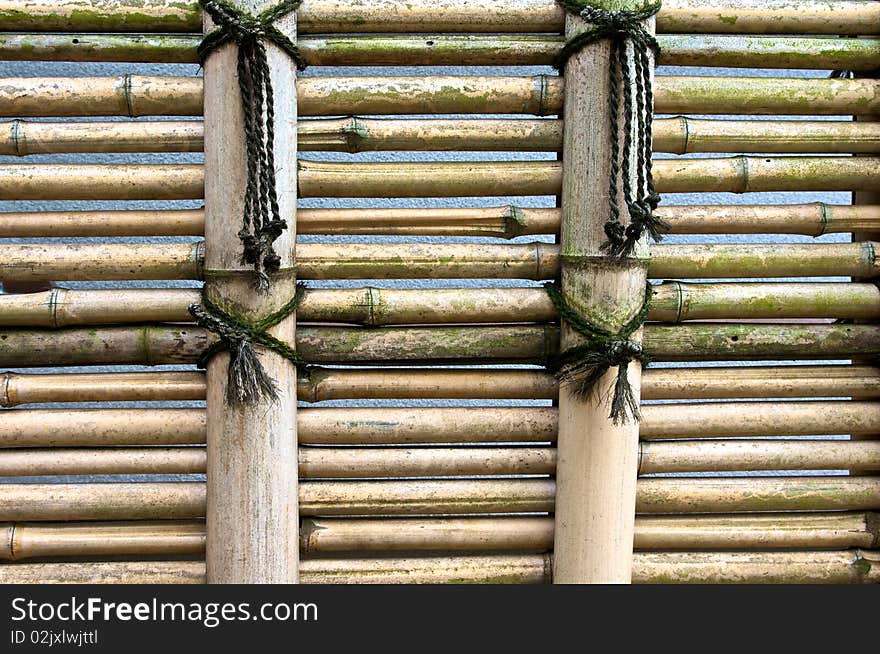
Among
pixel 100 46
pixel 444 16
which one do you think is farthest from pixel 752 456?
pixel 100 46

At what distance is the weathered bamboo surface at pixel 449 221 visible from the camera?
68.4 inches

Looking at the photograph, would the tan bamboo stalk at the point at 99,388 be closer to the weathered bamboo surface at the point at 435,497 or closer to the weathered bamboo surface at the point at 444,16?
the weathered bamboo surface at the point at 435,497

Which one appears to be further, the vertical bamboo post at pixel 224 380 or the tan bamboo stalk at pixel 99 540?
the tan bamboo stalk at pixel 99 540

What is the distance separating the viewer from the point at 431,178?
5.76ft

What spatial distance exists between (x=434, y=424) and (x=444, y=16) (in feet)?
3.24

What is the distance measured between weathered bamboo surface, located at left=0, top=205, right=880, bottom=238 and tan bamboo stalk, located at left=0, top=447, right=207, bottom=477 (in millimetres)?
536

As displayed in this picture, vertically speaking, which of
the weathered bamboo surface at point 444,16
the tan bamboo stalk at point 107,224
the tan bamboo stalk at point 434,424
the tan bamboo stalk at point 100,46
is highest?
the weathered bamboo surface at point 444,16

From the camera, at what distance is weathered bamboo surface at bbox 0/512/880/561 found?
1764 millimetres

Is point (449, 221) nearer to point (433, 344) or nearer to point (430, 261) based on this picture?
point (430, 261)

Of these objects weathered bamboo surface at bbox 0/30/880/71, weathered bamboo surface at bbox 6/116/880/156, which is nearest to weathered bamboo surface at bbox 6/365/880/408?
weathered bamboo surface at bbox 6/116/880/156

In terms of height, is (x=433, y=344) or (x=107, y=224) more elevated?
(x=107, y=224)

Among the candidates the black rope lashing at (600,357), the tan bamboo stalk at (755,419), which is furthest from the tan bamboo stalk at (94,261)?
the tan bamboo stalk at (755,419)

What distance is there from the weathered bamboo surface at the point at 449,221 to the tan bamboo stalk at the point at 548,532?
0.72 m
